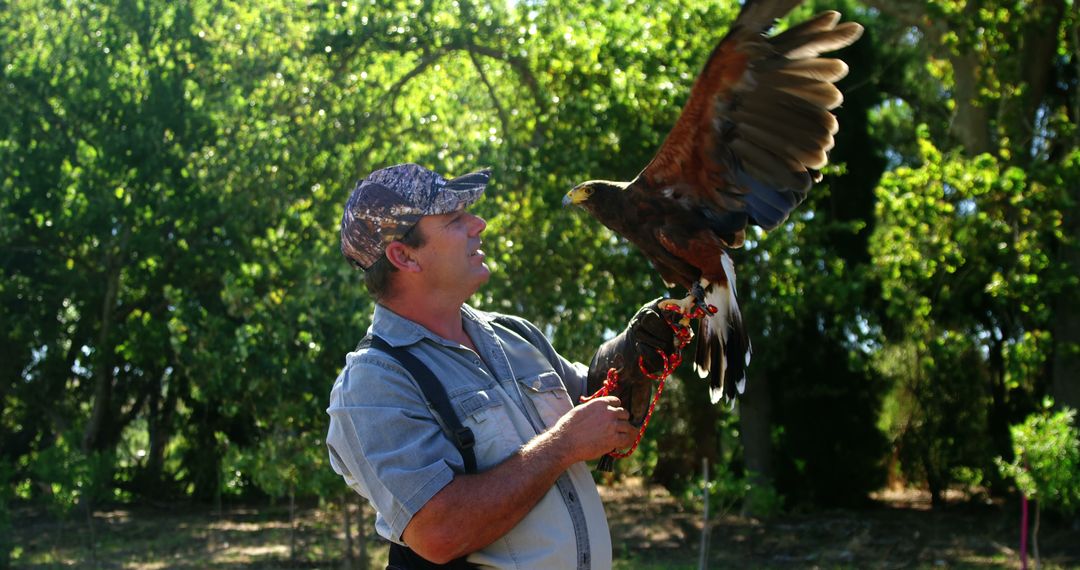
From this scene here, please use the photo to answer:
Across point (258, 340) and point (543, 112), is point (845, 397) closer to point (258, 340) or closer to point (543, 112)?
point (543, 112)

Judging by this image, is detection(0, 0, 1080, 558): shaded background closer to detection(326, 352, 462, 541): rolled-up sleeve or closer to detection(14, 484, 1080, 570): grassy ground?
detection(14, 484, 1080, 570): grassy ground

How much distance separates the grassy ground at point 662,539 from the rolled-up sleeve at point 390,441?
18.7 ft

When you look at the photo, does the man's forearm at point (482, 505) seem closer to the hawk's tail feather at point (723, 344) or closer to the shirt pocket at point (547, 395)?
the shirt pocket at point (547, 395)

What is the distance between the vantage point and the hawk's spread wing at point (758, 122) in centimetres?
278

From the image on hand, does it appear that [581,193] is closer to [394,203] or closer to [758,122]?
[758,122]

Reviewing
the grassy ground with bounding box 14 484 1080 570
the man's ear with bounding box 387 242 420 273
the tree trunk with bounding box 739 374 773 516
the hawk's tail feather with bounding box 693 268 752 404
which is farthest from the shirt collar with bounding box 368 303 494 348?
the tree trunk with bounding box 739 374 773 516

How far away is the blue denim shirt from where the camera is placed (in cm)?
223

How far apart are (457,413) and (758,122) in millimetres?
1222

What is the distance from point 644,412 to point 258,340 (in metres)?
5.27

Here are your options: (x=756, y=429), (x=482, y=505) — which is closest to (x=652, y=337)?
(x=482, y=505)

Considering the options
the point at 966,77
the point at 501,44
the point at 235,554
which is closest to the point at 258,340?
the point at 235,554

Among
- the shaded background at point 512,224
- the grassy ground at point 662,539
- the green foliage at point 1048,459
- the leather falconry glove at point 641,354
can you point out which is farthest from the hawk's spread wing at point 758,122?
the grassy ground at point 662,539

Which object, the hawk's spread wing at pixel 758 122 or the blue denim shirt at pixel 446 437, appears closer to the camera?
the blue denim shirt at pixel 446 437

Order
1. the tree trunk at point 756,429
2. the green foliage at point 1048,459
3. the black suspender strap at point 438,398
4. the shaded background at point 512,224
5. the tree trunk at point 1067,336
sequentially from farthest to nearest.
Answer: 1. the tree trunk at point 756,429
2. the tree trunk at point 1067,336
3. the shaded background at point 512,224
4. the green foliage at point 1048,459
5. the black suspender strap at point 438,398
